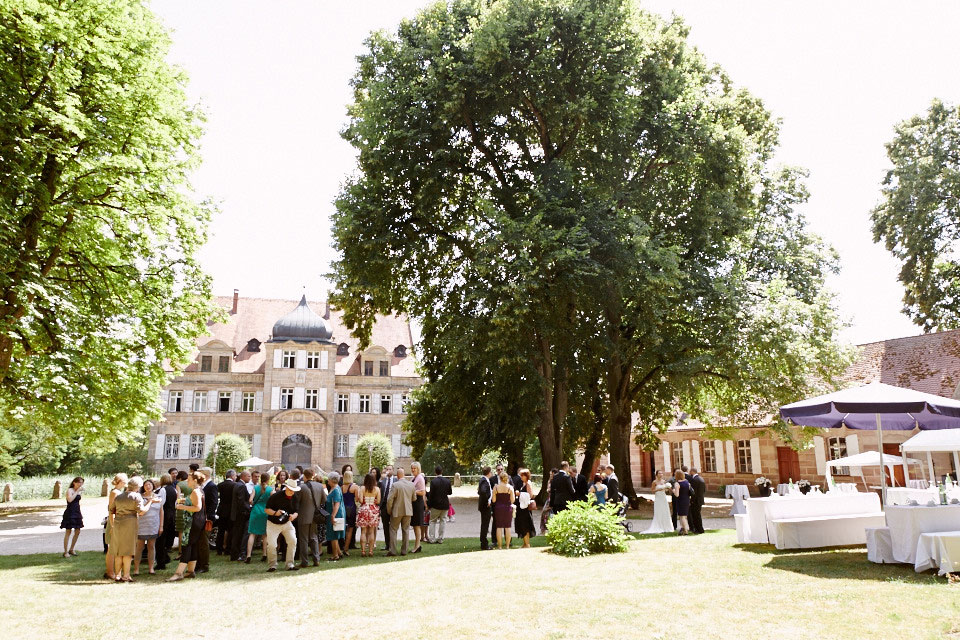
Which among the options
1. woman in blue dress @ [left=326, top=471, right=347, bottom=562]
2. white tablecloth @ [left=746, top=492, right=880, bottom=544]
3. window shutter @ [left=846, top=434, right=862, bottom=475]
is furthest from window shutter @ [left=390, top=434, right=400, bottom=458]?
Result: white tablecloth @ [left=746, top=492, right=880, bottom=544]

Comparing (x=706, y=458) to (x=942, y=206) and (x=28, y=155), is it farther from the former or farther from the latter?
(x=28, y=155)

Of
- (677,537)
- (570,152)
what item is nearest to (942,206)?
(570,152)

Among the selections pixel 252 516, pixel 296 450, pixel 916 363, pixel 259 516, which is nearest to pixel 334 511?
pixel 259 516

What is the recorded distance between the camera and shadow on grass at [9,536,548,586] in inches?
419

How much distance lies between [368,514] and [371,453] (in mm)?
29472

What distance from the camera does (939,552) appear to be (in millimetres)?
8703

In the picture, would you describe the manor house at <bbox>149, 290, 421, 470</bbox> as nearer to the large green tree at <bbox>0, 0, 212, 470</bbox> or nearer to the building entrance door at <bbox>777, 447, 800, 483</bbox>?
the building entrance door at <bbox>777, 447, 800, 483</bbox>

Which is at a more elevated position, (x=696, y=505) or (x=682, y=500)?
(x=682, y=500)

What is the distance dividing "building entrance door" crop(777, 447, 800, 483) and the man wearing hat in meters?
23.4

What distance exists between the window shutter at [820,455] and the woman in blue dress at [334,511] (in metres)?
21.0

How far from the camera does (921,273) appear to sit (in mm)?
29109

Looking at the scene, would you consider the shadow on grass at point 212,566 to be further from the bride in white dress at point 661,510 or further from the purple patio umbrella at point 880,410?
the purple patio umbrella at point 880,410

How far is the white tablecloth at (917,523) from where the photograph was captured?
9.23m

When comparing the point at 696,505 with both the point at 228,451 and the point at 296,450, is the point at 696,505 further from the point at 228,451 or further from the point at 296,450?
the point at 296,450
